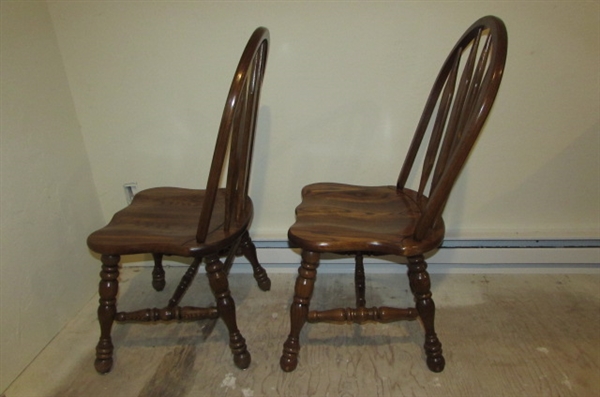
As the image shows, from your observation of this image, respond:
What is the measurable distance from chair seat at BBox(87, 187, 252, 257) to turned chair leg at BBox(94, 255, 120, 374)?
2.3 inches

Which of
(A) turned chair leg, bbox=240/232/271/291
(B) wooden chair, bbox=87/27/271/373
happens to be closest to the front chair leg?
(B) wooden chair, bbox=87/27/271/373

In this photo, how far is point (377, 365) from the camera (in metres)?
1.06

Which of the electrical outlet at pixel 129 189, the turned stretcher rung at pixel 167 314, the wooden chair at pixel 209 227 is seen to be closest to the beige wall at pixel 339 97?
the electrical outlet at pixel 129 189

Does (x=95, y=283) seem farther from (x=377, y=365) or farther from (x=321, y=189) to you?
(x=377, y=365)

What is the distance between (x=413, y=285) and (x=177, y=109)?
3.37 ft

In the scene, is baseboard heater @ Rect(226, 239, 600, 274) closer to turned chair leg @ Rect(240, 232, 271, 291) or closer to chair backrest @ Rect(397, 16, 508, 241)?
turned chair leg @ Rect(240, 232, 271, 291)

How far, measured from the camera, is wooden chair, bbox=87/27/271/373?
0.85m

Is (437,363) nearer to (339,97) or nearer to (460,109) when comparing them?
(460,109)

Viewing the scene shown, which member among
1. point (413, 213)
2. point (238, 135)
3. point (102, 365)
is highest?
point (238, 135)

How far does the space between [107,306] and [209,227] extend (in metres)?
0.37

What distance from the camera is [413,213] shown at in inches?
40.5

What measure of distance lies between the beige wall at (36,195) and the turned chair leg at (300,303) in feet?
2.68

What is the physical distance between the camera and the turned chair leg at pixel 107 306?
3.20 feet

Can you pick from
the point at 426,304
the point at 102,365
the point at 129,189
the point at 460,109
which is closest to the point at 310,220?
the point at 426,304
